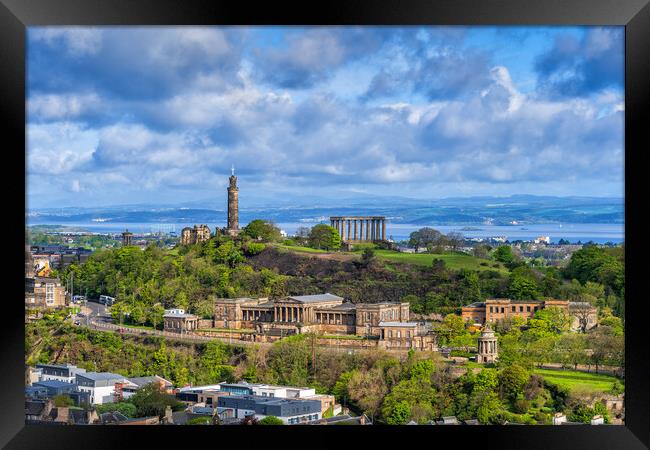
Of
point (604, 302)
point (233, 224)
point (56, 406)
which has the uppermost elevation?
point (233, 224)

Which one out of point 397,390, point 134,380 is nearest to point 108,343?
point 134,380

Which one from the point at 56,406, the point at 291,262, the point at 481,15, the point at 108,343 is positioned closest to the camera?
the point at 481,15

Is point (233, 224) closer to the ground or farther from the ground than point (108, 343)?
farther from the ground

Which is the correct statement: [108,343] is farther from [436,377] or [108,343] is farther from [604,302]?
[604,302]

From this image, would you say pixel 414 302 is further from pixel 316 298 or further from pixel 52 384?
pixel 52 384

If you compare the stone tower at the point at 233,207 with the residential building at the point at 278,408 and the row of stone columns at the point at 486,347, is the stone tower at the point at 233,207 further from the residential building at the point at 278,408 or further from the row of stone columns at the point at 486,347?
the row of stone columns at the point at 486,347
